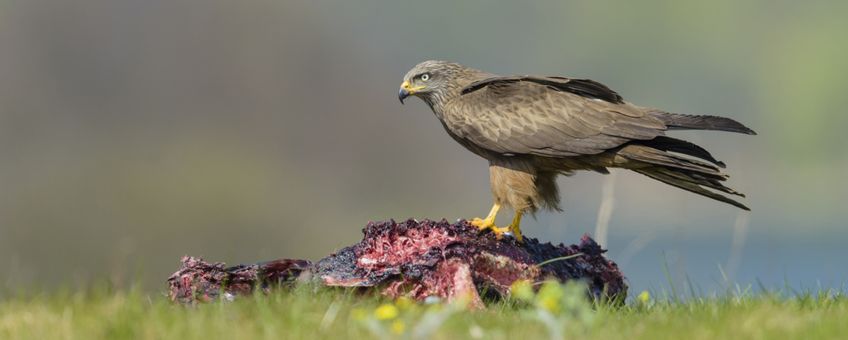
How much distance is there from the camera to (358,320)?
5.33 meters

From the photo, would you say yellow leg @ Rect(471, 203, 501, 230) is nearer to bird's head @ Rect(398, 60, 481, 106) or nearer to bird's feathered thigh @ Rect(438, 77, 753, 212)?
bird's feathered thigh @ Rect(438, 77, 753, 212)

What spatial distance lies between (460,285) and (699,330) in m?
2.45

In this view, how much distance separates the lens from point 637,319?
21.7 ft

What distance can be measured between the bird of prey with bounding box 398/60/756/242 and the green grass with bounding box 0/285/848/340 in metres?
2.01

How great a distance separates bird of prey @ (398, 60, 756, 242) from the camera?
877cm

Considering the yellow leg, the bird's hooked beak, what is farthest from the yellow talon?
the bird's hooked beak

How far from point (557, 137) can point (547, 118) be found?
0.94 feet

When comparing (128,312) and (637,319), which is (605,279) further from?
(128,312)

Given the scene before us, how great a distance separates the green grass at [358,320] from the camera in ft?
16.7

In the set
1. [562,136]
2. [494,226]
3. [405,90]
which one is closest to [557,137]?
[562,136]

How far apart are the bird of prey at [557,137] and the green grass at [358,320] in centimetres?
201

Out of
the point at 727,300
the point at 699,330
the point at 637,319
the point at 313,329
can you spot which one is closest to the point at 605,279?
the point at 727,300

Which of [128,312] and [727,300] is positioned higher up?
[128,312]

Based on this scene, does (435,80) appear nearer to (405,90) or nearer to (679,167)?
(405,90)
